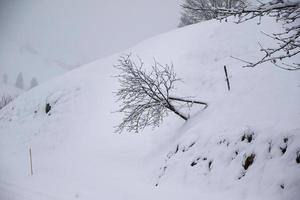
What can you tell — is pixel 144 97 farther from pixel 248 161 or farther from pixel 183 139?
pixel 248 161

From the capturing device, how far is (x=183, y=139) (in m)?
11.7

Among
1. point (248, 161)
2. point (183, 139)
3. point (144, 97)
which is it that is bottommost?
point (183, 139)

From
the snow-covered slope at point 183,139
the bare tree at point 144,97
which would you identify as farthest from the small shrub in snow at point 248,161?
the bare tree at point 144,97

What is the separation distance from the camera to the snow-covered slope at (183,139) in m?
7.89

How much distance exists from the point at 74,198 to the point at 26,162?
1054 centimetres

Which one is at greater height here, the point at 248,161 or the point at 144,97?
the point at 144,97

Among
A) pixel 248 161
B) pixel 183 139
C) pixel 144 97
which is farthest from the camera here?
pixel 144 97

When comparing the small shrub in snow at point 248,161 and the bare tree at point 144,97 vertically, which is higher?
the bare tree at point 144,97

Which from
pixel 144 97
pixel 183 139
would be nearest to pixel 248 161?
pixel 183 139

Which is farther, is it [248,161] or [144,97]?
[144,97]

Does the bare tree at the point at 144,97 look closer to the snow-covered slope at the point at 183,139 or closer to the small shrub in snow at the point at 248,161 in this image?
the snow-covered slope at the point at 183,139

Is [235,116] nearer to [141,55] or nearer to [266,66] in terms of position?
[266,66]

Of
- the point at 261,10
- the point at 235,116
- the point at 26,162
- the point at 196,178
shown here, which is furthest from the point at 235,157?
the point at 26,162

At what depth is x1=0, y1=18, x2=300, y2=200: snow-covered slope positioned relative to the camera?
7887 mm
